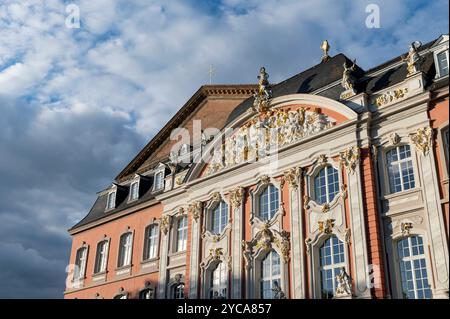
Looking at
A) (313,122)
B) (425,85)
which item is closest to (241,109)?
(313,122)

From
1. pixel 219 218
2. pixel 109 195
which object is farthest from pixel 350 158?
pixel 109 195

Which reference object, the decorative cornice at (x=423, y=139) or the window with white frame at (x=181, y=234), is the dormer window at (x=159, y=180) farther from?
the decorative cornice at (x=423, y=139)

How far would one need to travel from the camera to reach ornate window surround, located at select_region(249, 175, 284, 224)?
887 inches

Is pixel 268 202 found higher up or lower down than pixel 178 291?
higher up

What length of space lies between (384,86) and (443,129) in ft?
11.3

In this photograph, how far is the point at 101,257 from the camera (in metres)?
32.0

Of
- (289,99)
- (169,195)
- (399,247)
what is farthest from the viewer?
(169,195)

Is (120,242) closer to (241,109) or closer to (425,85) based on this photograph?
(241,109)

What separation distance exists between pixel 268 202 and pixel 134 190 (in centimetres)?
1123

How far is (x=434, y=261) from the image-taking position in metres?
17.5

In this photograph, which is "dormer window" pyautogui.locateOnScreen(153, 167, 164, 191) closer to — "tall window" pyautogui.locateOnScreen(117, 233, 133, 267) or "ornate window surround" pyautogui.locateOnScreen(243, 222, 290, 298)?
"tall window" pyautogui.locateOnScreen(117, 233, 133, 267)

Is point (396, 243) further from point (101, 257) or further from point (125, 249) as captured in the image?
point (101, 257)

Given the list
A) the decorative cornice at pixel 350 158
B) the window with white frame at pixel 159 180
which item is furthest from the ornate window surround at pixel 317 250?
the window with white frame at pixel 159 180

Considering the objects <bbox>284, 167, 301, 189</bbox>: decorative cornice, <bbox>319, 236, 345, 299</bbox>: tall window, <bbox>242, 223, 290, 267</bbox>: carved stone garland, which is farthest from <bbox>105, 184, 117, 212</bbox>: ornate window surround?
Answer: <bbox>319, 236, 345, 299</bbox>: tall window
